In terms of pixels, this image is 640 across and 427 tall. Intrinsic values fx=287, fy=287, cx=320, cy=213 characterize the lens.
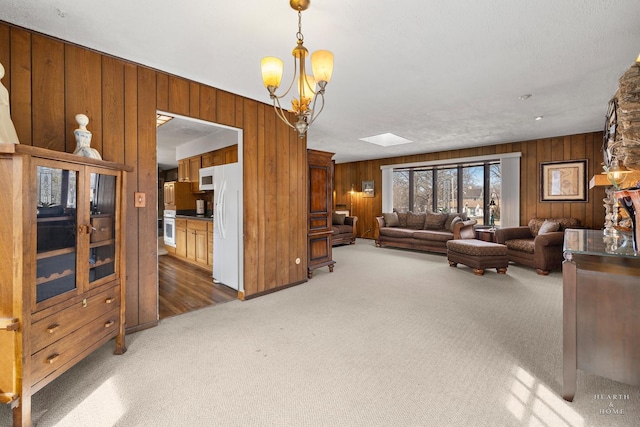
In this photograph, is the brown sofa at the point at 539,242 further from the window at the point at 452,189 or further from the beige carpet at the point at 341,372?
the beige carpet at the point at 341,372

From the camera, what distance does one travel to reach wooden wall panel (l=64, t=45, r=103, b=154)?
2291 mm

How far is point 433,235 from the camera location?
253 inches

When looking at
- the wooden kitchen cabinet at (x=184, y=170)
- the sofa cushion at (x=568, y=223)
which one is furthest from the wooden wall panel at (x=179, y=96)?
the sofa cushion at (x=568, y=223)

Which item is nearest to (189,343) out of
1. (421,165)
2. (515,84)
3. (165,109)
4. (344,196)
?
(165,109)

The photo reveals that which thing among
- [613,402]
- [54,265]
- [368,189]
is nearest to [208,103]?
[54,265]

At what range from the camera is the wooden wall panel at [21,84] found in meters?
2.05

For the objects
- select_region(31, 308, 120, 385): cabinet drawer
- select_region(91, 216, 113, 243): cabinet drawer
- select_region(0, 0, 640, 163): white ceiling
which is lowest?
select_region(31, 308, 120, 385): cabinet drawer

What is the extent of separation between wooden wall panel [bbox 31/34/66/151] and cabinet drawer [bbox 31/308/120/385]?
1370 mm

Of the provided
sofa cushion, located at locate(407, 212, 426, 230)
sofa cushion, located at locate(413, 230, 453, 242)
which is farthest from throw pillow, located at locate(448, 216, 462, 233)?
sofa cushion, located at locate(407, 212, 426, 230)

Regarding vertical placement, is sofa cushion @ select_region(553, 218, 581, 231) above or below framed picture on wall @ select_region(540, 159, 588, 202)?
below

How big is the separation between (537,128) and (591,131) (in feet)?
3.72

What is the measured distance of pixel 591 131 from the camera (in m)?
5.18

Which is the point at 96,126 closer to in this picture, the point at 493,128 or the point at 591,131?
the point at 493,128

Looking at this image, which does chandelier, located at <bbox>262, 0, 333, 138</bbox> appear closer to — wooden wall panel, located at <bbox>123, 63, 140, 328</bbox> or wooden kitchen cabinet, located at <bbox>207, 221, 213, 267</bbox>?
wooden wall panel, located at <bbox>123, 63, 140, 328</bbox>
